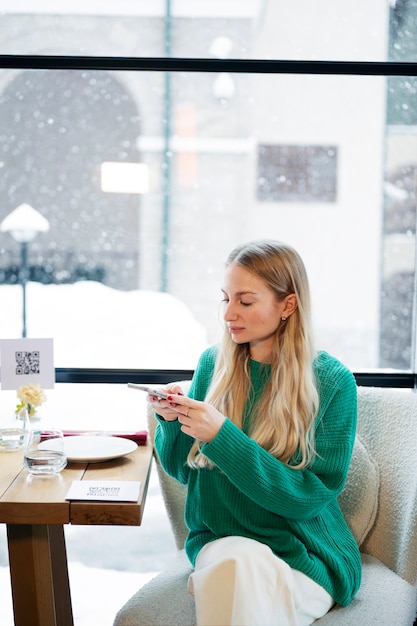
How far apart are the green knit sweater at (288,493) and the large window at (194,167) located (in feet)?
2.49

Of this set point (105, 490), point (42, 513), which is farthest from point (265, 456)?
point (42, 513)

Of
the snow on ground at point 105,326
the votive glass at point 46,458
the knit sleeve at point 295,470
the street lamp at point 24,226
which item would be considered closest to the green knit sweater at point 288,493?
the knit sleeve at point 295,470

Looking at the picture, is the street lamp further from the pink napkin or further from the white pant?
the white pant

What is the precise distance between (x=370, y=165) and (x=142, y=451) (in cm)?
127

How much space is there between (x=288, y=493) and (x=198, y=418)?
0.85ft

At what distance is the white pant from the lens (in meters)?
1.42

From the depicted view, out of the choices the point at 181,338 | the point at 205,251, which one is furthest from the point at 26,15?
the point at 181,338

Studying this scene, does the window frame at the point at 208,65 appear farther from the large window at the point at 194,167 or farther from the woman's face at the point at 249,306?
the woman's face at the point at 249,306

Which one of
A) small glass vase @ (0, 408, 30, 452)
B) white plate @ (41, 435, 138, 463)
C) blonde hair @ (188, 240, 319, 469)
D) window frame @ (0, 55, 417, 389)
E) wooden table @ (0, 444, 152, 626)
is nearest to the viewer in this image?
wooden table @ (0, 444, 152, 626)

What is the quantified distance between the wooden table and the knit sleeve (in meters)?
0.23

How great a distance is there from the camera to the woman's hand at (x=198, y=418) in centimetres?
157

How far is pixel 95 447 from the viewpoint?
6.30ft

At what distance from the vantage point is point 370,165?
2502 mm

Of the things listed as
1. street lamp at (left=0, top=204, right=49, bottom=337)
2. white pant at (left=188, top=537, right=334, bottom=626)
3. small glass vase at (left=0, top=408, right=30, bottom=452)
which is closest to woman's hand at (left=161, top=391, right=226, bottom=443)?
white pant at (left=188, top=537, right=334, bottom=626)
